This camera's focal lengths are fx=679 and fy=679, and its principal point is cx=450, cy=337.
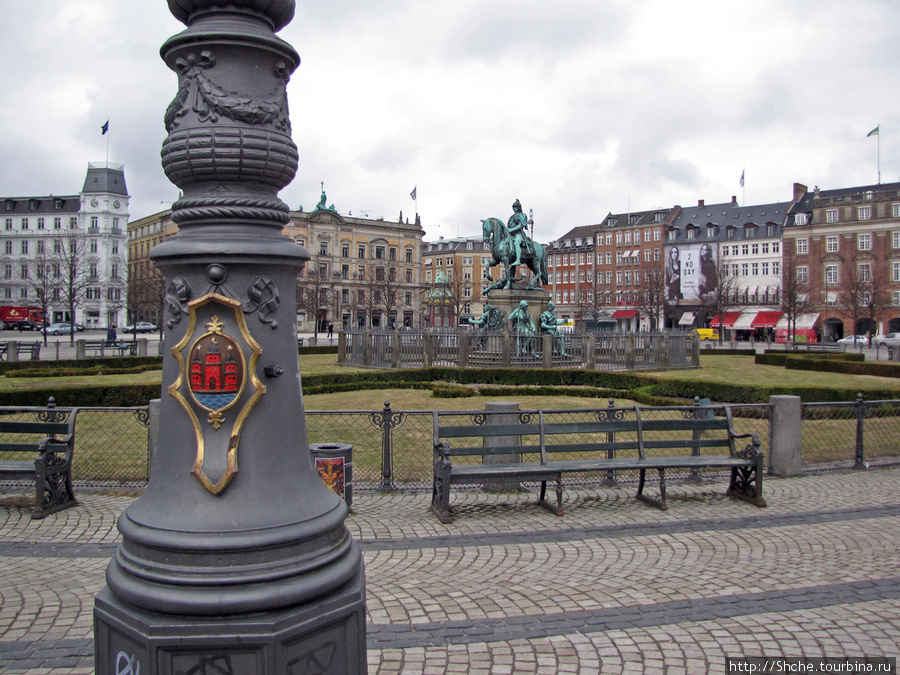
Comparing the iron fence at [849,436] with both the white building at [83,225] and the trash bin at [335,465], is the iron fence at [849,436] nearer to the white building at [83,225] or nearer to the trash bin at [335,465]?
the trash bin at [335,465]

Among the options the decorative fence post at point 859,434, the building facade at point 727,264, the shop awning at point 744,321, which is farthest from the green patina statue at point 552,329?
the shop awning at point 744,321

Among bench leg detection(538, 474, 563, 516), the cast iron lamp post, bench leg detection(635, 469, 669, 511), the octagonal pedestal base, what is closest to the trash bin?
bench leg detection(538, 474, 563, 516)

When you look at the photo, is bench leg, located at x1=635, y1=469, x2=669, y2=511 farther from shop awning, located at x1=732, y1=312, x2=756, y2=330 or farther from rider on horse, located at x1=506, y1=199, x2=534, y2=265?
Answer: shop awning, located at x1=732, y1=312, x2=756, y2=330

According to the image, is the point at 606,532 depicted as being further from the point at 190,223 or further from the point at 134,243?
the point at 134,243

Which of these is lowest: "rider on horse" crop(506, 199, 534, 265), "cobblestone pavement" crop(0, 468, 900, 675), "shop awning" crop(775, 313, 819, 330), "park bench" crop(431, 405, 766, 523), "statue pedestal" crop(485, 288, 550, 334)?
"cobblestone pavement" crop(0, 468, 900, 675)

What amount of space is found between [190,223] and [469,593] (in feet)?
11.9

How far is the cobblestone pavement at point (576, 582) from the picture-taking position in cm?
441

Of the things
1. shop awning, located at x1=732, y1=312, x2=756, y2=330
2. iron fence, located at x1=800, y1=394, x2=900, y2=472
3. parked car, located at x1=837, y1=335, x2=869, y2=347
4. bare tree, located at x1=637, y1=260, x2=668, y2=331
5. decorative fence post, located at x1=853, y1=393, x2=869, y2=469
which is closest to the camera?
decorative fence post, located at x1=853, y1=393, x2=869, y2=469

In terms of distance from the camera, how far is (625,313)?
8100cm

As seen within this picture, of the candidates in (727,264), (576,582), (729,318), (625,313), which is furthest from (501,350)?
(625,313)

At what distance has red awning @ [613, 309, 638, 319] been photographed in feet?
264

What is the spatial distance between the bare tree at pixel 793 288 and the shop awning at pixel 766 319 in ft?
3.71

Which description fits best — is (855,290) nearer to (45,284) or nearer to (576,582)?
(576,582)

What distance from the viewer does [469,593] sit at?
17.5 feet
